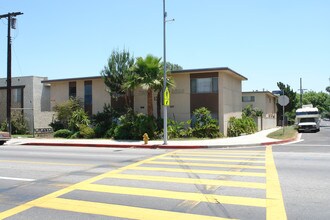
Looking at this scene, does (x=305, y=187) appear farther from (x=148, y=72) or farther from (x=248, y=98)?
(x=248, y=98)

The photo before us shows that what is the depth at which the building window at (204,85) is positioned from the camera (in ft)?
87.0

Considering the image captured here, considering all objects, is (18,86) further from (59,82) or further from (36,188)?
(36,188)

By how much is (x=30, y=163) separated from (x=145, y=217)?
861 centimetres

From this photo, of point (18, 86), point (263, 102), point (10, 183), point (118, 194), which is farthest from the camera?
point (263, 102)

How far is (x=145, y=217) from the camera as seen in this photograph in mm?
5867

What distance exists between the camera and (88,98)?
31156 millimetres

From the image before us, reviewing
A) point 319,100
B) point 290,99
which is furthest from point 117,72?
point 319,100

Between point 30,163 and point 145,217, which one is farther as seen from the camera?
point 30,163

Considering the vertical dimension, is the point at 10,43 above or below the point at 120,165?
above

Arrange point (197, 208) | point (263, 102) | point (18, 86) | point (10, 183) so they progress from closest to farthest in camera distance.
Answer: point (197, 208) → point (10, 183) → point (18, 86) → point (263, 102)

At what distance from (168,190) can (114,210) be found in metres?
1.81

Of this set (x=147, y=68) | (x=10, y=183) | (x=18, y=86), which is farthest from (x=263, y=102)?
(x=10, y=183)

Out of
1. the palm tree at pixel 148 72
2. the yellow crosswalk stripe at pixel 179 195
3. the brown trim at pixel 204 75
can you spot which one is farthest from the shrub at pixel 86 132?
the yellow crosswalk stripe at pixel 179 195

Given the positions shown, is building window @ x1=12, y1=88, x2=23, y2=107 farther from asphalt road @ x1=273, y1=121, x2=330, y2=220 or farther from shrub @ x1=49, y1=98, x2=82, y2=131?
asphalt road @ x1=273, y1=121, x2=330, y2=220
